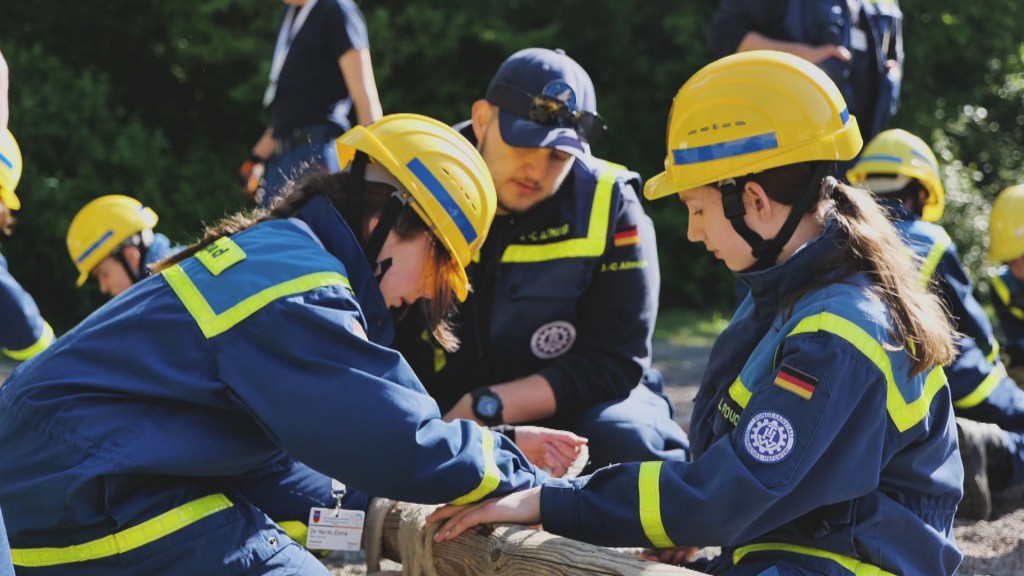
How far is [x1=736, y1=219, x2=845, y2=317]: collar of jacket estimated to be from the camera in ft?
9.29

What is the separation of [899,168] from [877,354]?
10.2 feet

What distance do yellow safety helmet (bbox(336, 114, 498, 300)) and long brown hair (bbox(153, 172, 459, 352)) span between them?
0.09 ft

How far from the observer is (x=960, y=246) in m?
11.7

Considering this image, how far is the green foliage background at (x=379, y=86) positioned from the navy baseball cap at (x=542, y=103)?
7103 millimetres

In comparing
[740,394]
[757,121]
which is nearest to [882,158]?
[757,121]

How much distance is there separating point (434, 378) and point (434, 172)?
62.8 inches

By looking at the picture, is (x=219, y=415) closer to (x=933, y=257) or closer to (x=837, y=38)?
(x=933, y=257)

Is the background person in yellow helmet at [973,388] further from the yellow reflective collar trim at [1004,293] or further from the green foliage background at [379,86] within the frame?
the green foliage background at [379,86]

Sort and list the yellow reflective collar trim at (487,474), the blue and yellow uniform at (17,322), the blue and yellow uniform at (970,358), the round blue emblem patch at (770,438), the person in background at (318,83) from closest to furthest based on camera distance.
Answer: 1. the round blue emblem patch at (770,438)
2. the yellow reflective collar trim at (487,474)
3. the blue and yellow uniform at (970,358)
4. the blue and yellow uniform at (17,322)
5. the person in background at (318,83)

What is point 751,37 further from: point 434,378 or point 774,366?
point 774,366

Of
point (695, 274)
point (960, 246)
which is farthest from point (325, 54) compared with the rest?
point (960, 246)

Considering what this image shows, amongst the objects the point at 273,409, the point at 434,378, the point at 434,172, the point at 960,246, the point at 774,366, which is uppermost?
the point at 434,172

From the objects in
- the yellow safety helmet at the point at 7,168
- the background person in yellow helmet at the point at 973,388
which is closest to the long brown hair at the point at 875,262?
the background person in yellow helmet at the point at 973,388

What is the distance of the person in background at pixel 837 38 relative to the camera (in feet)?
17.6
